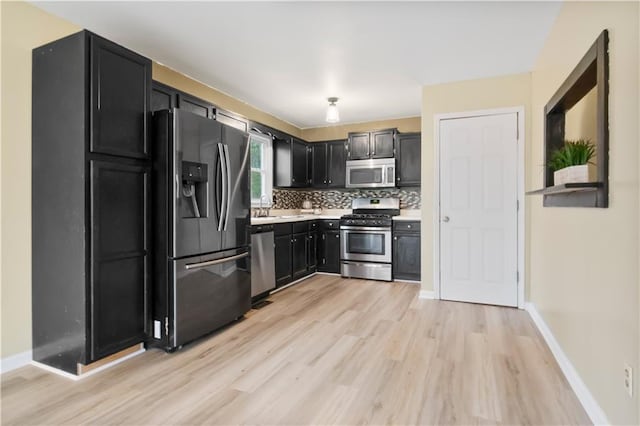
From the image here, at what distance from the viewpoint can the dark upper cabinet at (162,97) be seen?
2.94 meters

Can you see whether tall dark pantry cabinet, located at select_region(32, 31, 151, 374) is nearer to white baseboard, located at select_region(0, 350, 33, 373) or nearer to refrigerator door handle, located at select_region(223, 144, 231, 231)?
white baseboard, located at select_region(0, 350, 33, 373)

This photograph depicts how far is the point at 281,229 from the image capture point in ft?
14.1

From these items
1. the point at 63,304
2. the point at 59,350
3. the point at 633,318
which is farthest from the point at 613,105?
the point at 59,350

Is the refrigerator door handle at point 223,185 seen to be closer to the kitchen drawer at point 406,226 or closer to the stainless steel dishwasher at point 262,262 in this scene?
the stainless steel dishwasher at point 262,262

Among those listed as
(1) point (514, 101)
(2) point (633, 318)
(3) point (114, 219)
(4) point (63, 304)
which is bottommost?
(4) point (63, 304)

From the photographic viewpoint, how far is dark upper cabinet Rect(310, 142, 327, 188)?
565 cm

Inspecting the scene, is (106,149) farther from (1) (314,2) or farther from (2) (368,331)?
(2) (368,331)

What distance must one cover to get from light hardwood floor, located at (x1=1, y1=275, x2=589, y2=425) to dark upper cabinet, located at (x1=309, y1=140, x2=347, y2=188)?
113 inches

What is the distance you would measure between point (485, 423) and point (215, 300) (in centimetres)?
201

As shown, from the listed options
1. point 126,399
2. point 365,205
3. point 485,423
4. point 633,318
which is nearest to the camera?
point 633,318

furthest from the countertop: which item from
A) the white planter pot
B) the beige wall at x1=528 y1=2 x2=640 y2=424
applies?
the white planter pot

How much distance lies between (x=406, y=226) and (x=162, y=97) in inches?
130

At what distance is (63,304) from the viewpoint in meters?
2.17

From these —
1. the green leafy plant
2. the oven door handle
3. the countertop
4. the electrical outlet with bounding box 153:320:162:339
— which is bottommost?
the electrical outlet with bounding box 153:320:162:339
